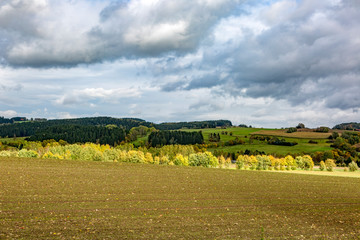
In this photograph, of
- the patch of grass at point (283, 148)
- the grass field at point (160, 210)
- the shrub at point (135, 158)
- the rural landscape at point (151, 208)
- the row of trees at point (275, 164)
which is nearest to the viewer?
the grass field at point (160, 210)

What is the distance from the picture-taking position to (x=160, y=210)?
92.9ft

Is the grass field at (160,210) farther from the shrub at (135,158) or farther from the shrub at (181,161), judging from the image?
the shrub at (181,161)

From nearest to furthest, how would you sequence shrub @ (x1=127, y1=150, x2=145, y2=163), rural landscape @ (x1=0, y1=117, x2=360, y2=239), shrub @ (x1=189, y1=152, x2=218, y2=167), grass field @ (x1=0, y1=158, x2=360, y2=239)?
grass field @ (x1=0, y1=158, x2=360, y2=239)
rural landscape @ (x1=0, y1=117, x2=360, y2=239)
shrub @ (x1=127, y1=150, x2=145, y2=163)
shrub @ (x1=189, y1=152, x2=218, y2=167)

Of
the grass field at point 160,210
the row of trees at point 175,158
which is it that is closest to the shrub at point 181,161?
the row of trees at point 175,158

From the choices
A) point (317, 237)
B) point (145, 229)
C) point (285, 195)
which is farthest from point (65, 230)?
point (285, 195)

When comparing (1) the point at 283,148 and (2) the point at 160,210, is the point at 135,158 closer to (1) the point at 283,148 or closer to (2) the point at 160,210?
(2) the point at 160,210

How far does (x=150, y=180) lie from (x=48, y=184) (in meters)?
16.3

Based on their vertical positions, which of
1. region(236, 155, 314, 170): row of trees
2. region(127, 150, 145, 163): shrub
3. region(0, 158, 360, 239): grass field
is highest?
region(0, 158, 360, 239): grass field

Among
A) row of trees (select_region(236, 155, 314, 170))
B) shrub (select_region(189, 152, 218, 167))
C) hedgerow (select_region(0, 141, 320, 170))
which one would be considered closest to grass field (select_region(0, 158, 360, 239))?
hedgerow (select_region(0, 141, 320, 170))

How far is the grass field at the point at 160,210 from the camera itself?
2181 cm

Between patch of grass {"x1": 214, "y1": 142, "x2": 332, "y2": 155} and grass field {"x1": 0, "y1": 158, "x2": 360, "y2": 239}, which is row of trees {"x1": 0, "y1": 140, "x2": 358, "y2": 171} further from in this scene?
grass field {"x1": 0, "y1": 158, "x2": 360, "y2": 239}

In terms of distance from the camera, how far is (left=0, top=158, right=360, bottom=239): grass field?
71.6 feet

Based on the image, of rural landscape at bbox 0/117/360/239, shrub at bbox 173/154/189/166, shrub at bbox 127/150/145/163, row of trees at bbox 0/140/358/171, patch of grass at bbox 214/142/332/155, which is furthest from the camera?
patch of grass at bbox 214/142/332/155

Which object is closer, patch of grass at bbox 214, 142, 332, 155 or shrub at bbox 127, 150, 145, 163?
shrub at bbox 127, 150, 145, 163
